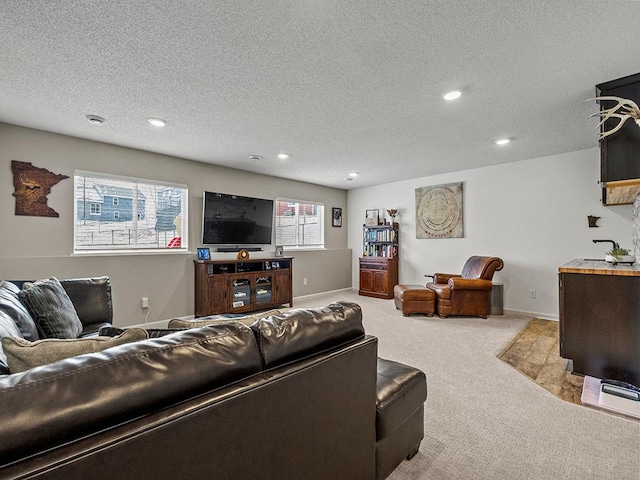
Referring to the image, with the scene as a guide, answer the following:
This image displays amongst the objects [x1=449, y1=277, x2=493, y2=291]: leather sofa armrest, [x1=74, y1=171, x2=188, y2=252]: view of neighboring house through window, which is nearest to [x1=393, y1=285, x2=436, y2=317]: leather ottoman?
[x1=449, y1=277, x2=493, y2=291]: leather sofa armrest

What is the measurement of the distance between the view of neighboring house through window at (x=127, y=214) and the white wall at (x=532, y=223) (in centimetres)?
431

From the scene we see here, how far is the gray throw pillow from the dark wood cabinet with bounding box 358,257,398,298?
530 cm

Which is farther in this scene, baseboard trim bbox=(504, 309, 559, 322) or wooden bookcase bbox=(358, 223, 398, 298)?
wooden bookcase bbox=(358, 223, 398, 298)

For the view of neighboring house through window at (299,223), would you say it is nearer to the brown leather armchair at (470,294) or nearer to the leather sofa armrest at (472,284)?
the brown leather armchair at (470,294)

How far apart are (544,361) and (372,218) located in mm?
4025

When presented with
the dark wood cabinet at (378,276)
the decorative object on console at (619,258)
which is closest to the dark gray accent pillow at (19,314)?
the decorative object on console at (619,258)

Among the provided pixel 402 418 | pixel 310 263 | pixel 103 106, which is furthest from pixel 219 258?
pixel 402 418

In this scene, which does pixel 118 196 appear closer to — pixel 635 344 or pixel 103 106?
pixel 103 106

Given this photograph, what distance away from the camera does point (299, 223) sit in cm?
608

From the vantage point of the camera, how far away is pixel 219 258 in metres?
4.76

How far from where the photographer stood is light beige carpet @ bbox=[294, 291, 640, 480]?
151 centimetres

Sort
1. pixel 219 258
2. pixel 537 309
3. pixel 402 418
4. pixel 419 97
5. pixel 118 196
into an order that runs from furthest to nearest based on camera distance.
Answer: pixel 219 258, pixel 537 309, pixel 118 196, pixel 419 97, pixel 402 418

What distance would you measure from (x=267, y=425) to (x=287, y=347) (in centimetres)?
24

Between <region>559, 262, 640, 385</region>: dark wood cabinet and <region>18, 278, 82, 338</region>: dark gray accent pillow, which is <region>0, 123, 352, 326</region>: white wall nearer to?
<region>18, 278, 82, 338</region>: dark gray accent pillow
